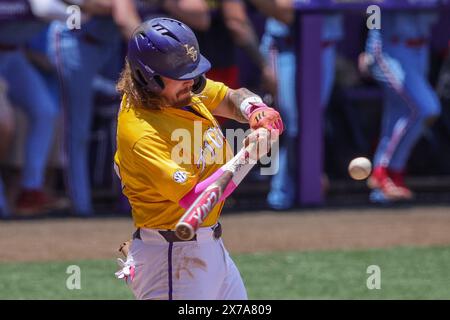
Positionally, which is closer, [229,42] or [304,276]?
[304,276]

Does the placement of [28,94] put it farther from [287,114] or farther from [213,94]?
[213,94]

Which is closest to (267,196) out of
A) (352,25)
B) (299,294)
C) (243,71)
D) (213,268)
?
(243,71)

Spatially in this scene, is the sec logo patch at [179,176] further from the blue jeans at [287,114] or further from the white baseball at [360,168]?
the blue jeans at [287,114]

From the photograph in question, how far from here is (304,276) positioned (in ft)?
23.1

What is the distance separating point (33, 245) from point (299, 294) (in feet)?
7.72

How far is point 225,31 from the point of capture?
919 cm

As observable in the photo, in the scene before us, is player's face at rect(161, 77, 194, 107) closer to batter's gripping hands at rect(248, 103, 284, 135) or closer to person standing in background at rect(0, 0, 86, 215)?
batter's gripping hands at rect(248, 103, 284, 135)

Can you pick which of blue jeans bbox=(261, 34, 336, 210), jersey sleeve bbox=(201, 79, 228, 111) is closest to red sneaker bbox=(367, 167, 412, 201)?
blue jeans bbox=(261, 34, 336, 210)

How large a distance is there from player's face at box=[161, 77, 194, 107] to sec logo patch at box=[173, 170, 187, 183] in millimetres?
326

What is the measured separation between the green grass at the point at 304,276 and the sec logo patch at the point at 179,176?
7.66ft

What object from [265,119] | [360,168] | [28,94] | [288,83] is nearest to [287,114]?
[288,83]

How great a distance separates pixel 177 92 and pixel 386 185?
5.51m

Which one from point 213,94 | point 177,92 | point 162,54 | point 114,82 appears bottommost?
point 114,82

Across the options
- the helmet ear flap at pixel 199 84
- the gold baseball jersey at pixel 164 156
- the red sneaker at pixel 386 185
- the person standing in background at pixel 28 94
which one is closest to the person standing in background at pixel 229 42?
the person standing in background at pixel 28 94
